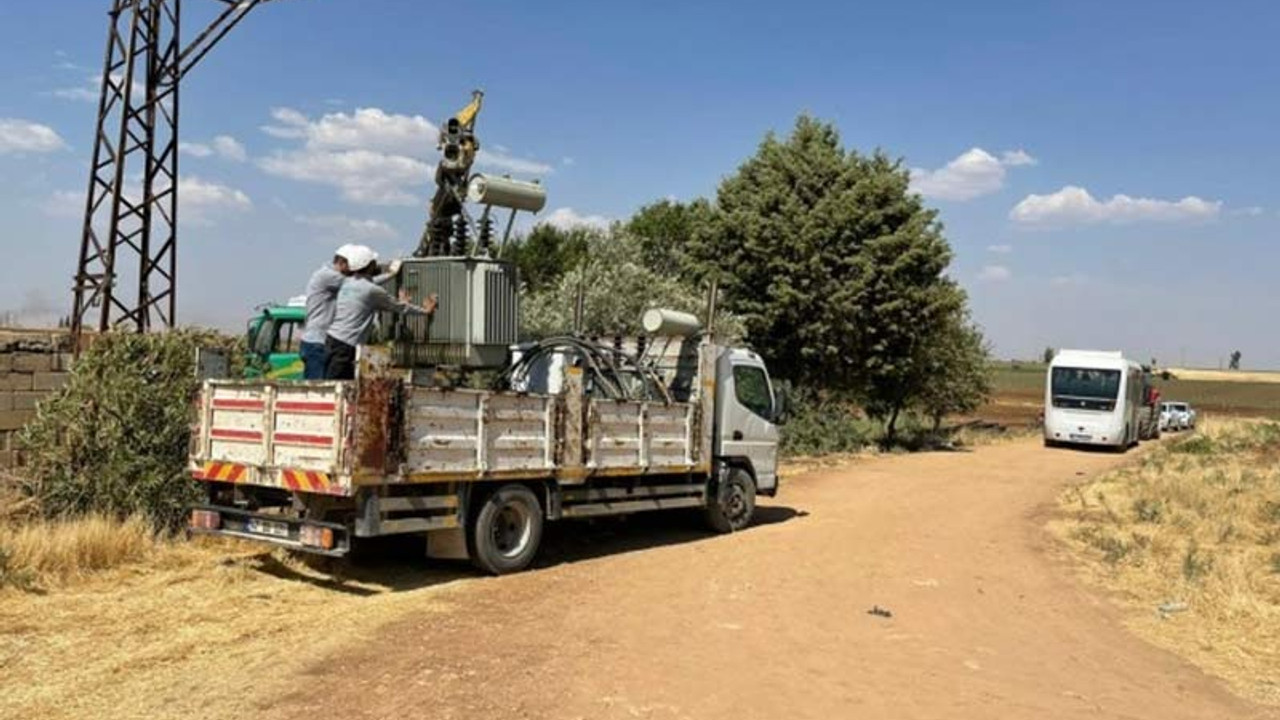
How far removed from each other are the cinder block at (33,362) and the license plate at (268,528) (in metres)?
3.50

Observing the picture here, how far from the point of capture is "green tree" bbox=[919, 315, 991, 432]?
32.6m

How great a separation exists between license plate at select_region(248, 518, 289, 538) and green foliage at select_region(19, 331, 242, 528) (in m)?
1.61

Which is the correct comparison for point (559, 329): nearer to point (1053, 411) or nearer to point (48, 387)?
point (48, 387)

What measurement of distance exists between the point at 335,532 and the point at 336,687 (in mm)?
2467

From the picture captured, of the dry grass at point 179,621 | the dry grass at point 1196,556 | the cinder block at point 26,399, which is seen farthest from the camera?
the cinder block at point 26,399

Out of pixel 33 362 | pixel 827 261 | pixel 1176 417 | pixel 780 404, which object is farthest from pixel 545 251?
pixel 1176 417

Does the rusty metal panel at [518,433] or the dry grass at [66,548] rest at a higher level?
the rusty metal panel at [518,433]

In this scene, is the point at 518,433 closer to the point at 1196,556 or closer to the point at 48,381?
the point at 48,381

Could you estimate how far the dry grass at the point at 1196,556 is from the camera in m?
8.40

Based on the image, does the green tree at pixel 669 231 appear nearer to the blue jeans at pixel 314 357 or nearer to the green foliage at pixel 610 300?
the green foliage at pixel 610 300

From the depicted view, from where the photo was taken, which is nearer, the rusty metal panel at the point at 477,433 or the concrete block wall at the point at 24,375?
the rusty metal panel at the point at 477,433

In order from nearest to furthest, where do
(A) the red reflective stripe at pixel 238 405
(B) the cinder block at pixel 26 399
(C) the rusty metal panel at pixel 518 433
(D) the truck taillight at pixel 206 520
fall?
(A) the red reflective stripe at pixel 238 405 < (D) the truck taillight at pixel 206 520 < (C) the rusty metal panel at pixel 518 433 < (B) the cinder block at pixel 26 399

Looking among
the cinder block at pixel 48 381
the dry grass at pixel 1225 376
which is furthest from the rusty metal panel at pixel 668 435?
the dry grass at pixel 1225 376

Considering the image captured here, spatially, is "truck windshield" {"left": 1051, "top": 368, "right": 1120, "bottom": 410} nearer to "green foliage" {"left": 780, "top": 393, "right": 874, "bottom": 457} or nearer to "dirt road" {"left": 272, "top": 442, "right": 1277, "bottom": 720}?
"green foliage" {"left": 780, "top": 393, "right": 874, "bottom": 457}
